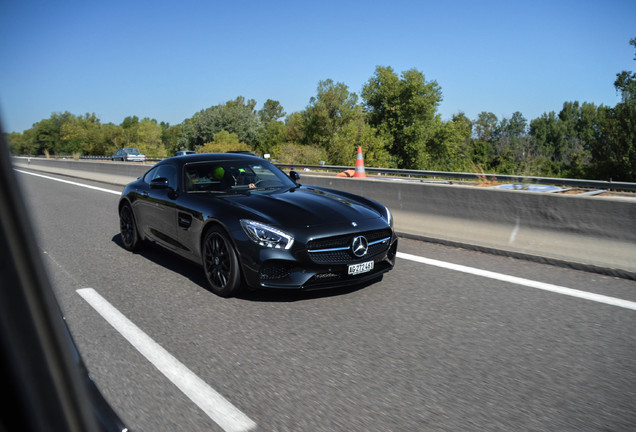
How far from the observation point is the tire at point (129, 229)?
7666 millimetres

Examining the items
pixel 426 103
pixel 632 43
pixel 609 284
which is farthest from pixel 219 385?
pixel 426 103

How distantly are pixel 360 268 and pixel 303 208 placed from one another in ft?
2.91

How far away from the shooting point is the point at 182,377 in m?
3.54

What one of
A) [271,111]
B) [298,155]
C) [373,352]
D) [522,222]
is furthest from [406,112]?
[271,111]

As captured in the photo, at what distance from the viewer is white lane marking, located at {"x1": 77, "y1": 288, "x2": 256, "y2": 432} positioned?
9.70 feet

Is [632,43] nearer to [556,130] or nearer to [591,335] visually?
[591,335]

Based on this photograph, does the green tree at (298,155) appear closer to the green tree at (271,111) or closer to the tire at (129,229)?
the tire at (129,229)

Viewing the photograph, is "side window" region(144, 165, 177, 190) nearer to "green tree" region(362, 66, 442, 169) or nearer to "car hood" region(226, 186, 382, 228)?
"car hood" region(226, 186, 382, 228)

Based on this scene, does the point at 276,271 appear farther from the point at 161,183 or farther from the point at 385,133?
the point at 385,133

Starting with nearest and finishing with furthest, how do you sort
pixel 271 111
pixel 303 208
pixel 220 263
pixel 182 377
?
1. pixel 182 377
2. pixel 220 263
3. pixel 303 208
4. pixel 271 111

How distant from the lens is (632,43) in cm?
5291

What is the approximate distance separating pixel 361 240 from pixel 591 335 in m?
2.16

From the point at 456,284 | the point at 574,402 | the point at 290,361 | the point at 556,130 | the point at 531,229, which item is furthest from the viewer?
the point at 556,130

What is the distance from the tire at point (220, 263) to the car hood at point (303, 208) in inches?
15.6
